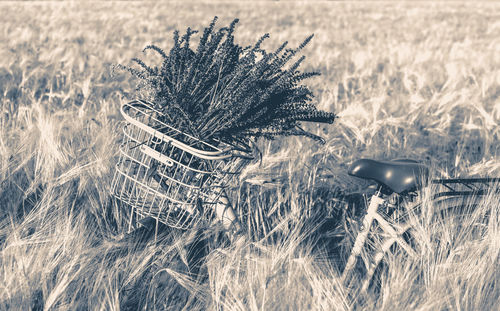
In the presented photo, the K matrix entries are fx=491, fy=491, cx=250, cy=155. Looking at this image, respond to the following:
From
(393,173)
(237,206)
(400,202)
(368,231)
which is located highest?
(393,173)

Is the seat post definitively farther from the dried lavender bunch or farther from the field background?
the dried lavender bunch

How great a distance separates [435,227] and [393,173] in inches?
10.4

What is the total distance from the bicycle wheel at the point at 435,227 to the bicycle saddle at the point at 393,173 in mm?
94

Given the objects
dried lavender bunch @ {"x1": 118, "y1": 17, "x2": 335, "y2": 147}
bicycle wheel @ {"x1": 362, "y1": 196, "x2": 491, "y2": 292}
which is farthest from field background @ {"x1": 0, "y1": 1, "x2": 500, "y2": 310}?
dried lavender bunch @ {"x1": 118, "y1": 17, "x2": 335, "y2": 147}

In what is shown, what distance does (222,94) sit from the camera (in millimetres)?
1668

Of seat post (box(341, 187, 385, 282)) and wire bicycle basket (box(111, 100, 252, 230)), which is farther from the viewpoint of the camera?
seat post (box(341, 187, 385, 282))

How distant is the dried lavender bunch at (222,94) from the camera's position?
1639mm

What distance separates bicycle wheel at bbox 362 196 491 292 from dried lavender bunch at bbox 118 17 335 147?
500 millimetres

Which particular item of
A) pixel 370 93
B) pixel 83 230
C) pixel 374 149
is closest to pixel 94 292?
pixel 83 230

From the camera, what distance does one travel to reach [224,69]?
1.76m

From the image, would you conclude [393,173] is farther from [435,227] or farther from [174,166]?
[174,166]

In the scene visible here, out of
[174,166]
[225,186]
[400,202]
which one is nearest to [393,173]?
[400,202]

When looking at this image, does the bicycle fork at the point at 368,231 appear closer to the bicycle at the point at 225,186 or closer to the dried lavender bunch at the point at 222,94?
the bicycle at the point at 225,186

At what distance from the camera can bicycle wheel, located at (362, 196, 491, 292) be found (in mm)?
1763
